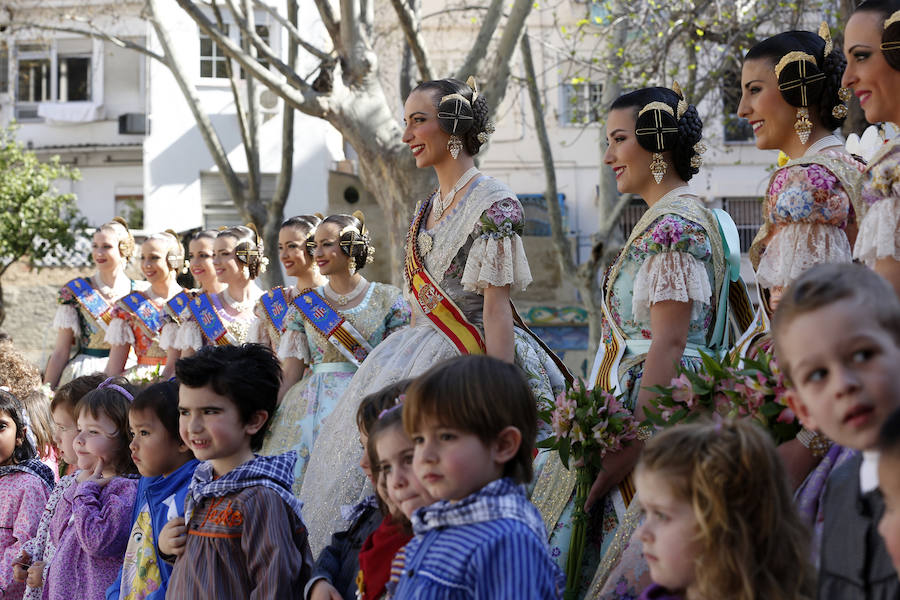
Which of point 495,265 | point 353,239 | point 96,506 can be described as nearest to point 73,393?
point 96,506

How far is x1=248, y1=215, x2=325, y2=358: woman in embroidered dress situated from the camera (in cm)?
661

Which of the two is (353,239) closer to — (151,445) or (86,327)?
(151,445)

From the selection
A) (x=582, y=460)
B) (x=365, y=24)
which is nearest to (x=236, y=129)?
(x=365, y=24)

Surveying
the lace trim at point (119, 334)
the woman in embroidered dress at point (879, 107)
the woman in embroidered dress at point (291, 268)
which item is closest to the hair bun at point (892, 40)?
the woman in embroidered dress at point (879, 107)

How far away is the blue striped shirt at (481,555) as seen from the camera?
2592 mm

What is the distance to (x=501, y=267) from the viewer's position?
14.0 ft

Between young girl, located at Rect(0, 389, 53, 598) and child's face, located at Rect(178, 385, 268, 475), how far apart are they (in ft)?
5.26

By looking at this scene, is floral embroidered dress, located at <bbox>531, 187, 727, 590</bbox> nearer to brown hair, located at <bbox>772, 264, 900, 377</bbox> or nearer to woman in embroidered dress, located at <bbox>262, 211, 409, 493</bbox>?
brown hair, located at <bbox>772, 264, 900, 377</bbox>

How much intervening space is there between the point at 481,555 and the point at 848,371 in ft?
3.02

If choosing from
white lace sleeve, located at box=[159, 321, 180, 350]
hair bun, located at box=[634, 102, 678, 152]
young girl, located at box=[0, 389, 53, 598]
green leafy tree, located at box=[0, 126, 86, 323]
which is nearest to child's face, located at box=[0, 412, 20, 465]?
young girl, located at box=[0, 389, 53, 598]

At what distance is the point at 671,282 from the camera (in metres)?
3.69

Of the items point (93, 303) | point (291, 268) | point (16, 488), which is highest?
point (291, 268)

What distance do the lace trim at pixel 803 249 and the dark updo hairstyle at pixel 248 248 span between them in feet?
14.7

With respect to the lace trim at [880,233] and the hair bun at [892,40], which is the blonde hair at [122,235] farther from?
A: the lace trim at [880,233]
